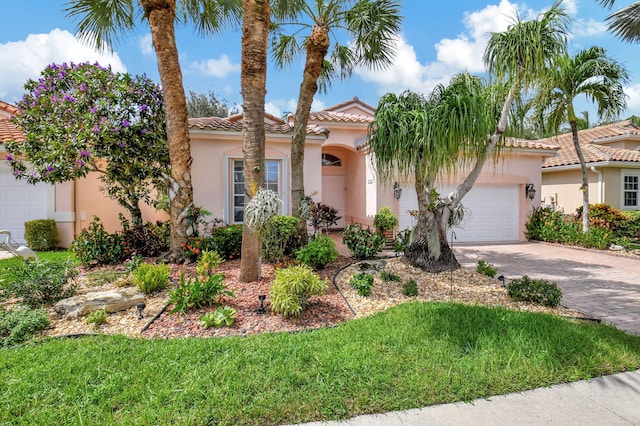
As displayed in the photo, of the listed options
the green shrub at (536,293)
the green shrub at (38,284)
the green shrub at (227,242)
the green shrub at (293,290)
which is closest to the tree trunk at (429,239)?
the green shrub at (536,293)

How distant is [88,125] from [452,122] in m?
8.18

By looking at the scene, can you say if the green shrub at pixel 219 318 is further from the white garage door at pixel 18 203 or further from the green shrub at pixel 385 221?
the white garage door at pixel 18 203

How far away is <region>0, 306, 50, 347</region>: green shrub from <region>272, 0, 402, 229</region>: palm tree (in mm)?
5363

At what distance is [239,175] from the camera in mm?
10797

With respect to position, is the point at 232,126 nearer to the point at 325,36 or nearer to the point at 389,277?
the point at 325,36

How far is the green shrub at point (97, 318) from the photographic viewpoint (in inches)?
176

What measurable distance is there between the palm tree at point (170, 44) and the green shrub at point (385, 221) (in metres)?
6.05

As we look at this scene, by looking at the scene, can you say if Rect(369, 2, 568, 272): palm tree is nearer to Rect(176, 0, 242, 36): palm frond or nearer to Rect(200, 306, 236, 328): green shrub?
Rect(200, 306, 236, 328): green shrub

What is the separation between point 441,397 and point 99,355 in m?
3.65

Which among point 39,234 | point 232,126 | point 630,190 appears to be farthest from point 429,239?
point 630,190

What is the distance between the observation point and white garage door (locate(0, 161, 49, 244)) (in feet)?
34.5

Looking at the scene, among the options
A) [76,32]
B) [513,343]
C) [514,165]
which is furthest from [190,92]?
[513,343]

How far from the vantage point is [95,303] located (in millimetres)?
4824

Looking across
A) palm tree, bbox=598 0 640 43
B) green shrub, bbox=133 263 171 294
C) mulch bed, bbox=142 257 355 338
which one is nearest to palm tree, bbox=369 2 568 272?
mulch bed, bbox=142 257 355 338
